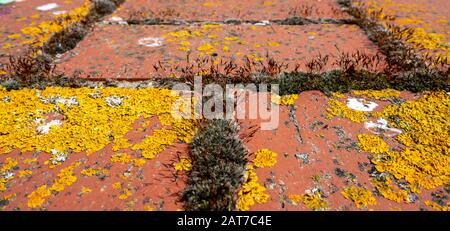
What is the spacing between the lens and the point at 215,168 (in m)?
1.73

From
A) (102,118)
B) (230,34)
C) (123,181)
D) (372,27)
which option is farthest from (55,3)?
(372,27)

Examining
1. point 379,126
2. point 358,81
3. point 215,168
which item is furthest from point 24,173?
point 358,81

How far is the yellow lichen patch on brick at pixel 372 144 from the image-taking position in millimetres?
1877

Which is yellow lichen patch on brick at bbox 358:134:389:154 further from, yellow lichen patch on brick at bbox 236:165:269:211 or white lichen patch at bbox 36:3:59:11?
white lichen patch at bbox 36:3:59:11

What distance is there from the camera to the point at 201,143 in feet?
6.16

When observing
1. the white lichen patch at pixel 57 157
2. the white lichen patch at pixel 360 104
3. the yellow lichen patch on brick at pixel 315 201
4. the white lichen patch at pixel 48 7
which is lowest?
the yellow lichen patch on brick at pixel 315 201

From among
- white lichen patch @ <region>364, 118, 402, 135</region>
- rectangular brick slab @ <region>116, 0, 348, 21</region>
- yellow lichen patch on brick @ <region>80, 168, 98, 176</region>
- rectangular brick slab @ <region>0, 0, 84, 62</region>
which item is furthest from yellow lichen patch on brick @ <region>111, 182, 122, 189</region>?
rectangular brick slab @ <region>116, 0, 348, 21</region>

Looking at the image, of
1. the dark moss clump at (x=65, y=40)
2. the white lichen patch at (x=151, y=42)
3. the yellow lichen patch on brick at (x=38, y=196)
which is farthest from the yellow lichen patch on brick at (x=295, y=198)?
the dark moss clump at (x=65, y=40)

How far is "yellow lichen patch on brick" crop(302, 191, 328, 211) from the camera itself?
160cm

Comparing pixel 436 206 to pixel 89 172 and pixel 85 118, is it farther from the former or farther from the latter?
pixel 85 118

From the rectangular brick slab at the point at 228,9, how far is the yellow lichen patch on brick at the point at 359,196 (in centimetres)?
235

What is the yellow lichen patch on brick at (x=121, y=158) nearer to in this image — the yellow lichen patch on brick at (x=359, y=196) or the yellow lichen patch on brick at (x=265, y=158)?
the yellow lichen patch on brick at (x=265, y=158)
